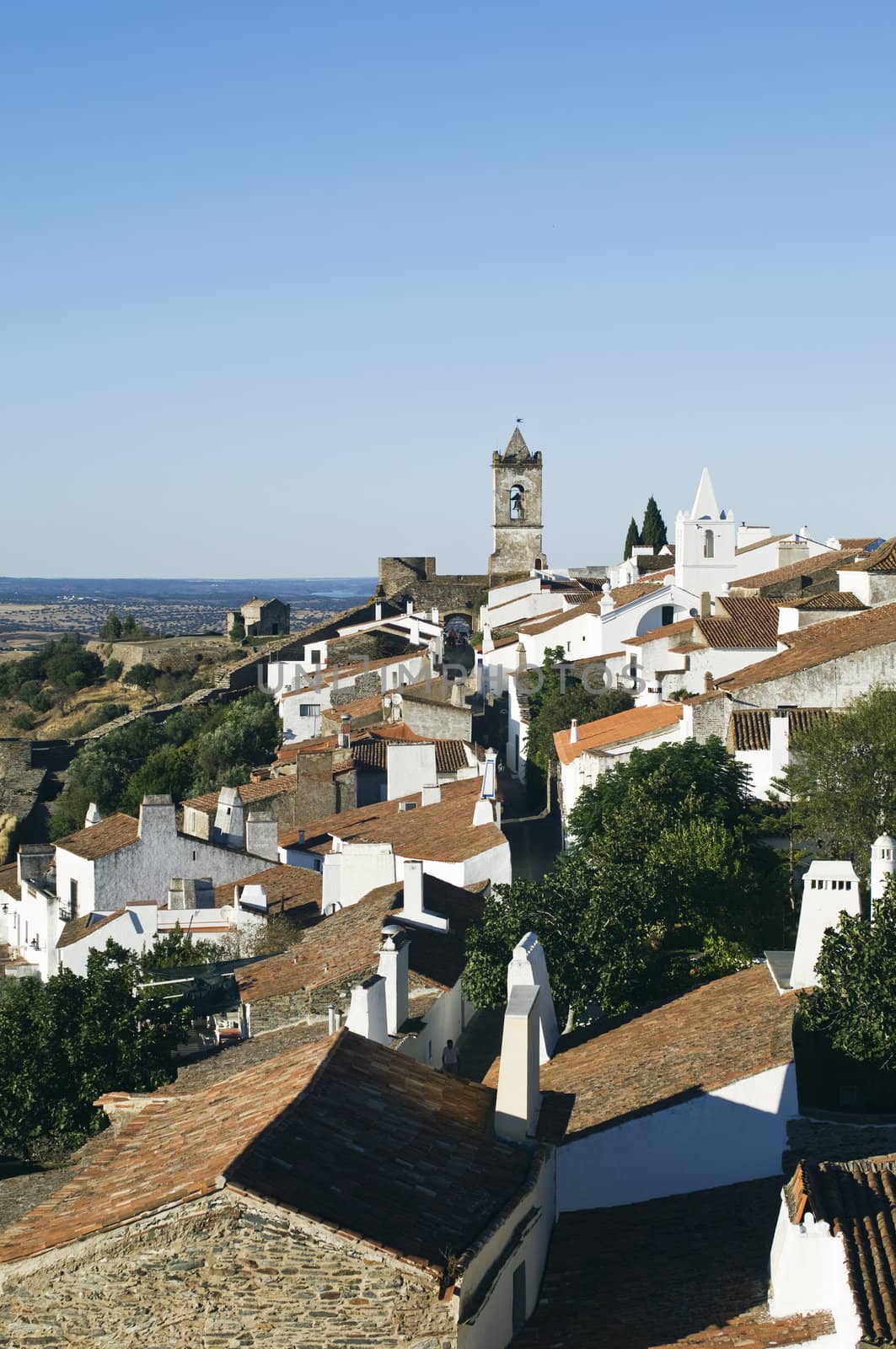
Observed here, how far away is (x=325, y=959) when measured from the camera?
2022 centimetres

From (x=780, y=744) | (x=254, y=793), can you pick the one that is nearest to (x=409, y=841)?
(x=780, y=744)

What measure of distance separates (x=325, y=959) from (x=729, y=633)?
16.3 meters

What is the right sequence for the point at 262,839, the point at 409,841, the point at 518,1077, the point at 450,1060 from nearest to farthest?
1. the point at 518,1077
2. the point at 450,1060
3. the point at 409,841
4. the point at 262,839

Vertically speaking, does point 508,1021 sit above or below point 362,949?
above

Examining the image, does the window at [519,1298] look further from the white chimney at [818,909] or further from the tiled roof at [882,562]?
the tiled roof at [882,562]

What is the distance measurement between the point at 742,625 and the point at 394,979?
19.5 meters

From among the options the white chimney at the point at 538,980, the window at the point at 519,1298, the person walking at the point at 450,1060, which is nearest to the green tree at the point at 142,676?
the person walking at the point at 450,1060

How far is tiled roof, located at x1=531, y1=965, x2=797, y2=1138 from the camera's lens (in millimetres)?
13438

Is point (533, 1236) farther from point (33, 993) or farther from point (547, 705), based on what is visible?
point (547, 705)

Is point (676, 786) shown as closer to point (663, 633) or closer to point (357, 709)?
point (663, 633)

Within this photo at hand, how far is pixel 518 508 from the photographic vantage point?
7231cm

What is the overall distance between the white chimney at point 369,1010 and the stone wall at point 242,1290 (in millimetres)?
5183

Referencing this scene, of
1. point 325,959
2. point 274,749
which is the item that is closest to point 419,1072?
point 325,959

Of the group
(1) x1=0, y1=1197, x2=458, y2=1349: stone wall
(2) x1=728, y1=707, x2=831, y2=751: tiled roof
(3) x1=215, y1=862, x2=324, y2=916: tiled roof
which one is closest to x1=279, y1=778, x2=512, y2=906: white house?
(3) x1=215, y1=862, x2=324, y2=916: tiled roof
